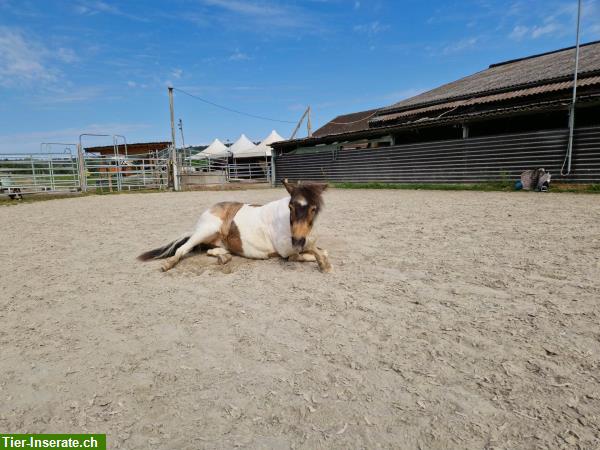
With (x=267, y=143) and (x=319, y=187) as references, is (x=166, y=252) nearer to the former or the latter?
(x=319, y=187)

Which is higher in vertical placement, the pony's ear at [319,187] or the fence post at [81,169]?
the fence post at [81,169]

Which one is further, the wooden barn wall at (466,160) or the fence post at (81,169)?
the fence post at (81,169)

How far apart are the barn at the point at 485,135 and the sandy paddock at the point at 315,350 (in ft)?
29.5

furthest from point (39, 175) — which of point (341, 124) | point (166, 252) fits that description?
point (341, 124)

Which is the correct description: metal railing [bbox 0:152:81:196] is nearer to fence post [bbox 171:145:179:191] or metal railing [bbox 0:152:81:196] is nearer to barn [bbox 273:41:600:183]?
fence post [bbox 171:145:179:191]

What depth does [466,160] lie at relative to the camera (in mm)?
13477

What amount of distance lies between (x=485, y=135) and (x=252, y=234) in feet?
43.7

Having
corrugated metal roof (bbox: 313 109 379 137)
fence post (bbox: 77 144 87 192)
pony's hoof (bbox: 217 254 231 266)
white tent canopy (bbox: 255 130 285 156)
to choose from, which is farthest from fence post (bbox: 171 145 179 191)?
pony's hoof (bbox: 217 254 231 266)

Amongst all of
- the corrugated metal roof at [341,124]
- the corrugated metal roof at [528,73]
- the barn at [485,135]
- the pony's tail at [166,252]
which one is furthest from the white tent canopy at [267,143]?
the pony's tail at [166,252]

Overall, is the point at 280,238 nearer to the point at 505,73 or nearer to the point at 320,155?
the point at 320,155

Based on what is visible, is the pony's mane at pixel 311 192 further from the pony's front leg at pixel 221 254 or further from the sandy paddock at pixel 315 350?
the pony's front leg at pixel 221 254

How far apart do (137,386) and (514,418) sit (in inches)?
73.9

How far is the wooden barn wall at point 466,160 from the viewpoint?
1070cm

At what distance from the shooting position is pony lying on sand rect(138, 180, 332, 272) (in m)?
3.67
